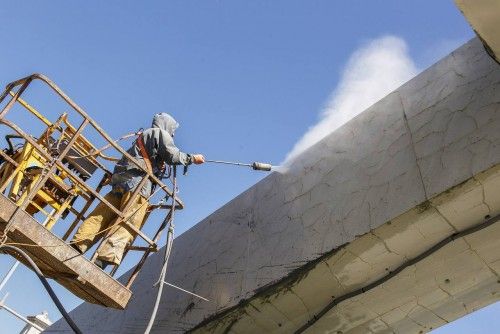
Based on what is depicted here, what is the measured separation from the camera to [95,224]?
448 cm

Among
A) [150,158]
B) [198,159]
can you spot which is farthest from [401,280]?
[150,158]

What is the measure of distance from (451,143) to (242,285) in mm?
2036

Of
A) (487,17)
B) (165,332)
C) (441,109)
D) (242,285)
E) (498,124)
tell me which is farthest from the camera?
(165,332)

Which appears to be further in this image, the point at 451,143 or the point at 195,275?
the point at 195,275

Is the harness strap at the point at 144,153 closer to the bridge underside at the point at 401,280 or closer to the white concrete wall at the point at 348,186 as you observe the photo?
the white concrete wall at the point at 348,186

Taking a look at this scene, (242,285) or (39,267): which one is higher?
(242,285)

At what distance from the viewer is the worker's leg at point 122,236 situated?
14.2ft

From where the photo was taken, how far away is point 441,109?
11.9 ft

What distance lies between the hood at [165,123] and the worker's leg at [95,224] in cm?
104

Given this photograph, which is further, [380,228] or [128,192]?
[128,192]

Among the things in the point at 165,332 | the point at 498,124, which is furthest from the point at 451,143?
the point at 165,332

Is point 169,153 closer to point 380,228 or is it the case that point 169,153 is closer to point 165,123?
point 165,123

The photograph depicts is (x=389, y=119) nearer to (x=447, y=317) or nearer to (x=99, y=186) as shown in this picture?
→ (x=447, y=317)

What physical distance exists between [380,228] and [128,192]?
237 centimetres
